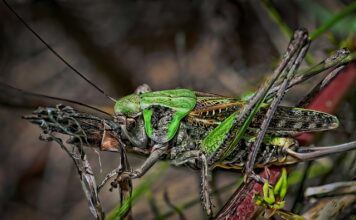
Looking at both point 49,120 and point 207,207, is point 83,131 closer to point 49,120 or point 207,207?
point 49,120

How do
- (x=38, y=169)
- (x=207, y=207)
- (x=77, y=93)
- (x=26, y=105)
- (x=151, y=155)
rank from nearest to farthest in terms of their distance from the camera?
(x=207, y=207) → (x=151, y=155) → (x=26, y=105) → (x=38, y=169) → (x=77, y=93)

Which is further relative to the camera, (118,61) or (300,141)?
(118,61)

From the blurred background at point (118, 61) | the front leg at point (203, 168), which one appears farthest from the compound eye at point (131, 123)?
the blurred background at point (118, 61)

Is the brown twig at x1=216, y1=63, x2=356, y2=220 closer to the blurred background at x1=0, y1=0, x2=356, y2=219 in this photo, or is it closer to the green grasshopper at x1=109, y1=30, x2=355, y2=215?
the green grasshopper at x1=109, y1=30, x2=355, y2=215

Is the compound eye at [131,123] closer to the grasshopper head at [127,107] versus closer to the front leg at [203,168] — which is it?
the grasshopper head at [127,107]

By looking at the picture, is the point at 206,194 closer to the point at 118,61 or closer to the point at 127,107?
the point at 127,107

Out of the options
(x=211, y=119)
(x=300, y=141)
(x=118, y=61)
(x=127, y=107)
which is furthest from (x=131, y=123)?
(x=118, y=61)

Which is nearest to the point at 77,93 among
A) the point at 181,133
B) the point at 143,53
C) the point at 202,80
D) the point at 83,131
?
the point at 143,53

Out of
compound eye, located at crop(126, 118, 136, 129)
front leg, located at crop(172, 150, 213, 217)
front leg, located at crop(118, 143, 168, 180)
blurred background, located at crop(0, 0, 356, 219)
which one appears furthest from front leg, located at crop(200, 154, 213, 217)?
blurred background, located at crop(0, 0, 356, 219)
